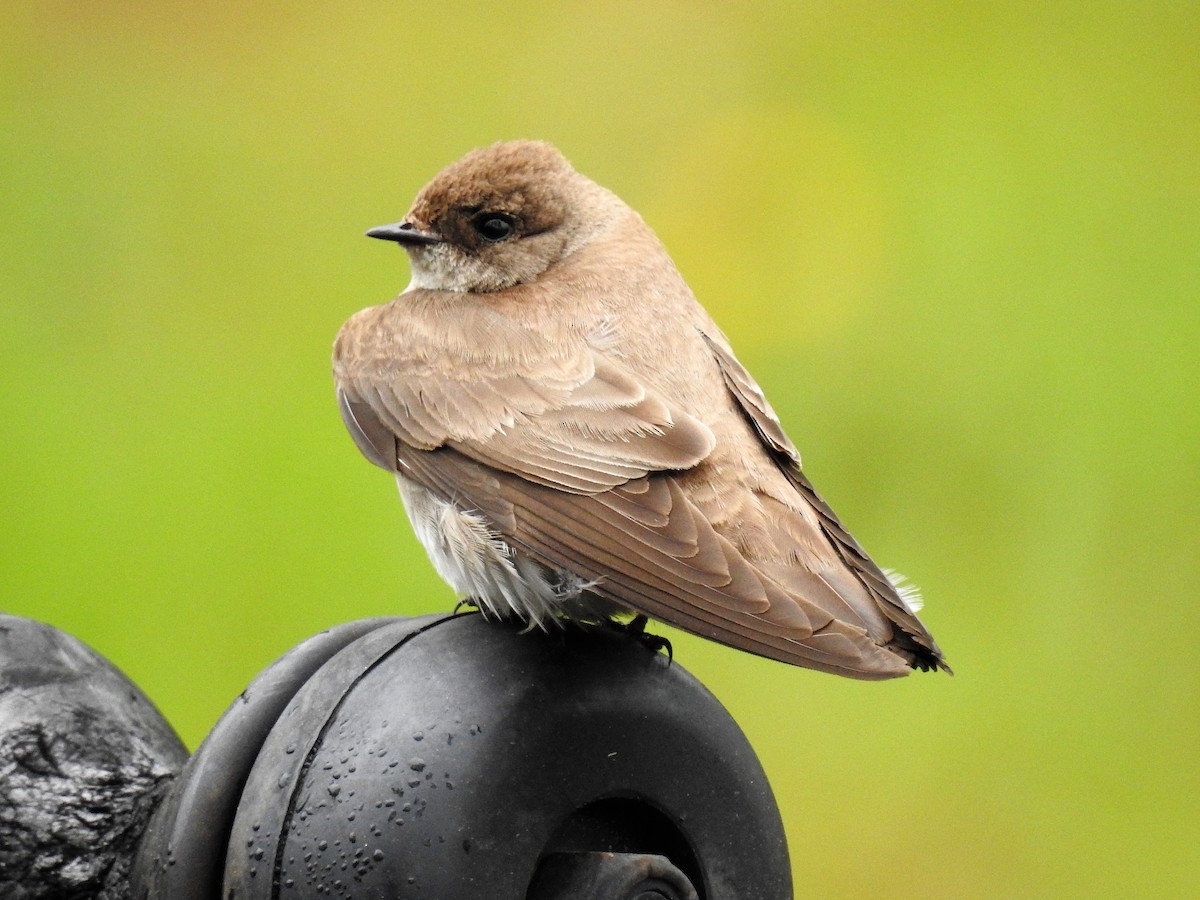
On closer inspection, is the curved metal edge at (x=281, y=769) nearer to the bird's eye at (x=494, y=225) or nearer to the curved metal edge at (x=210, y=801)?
the curved metal edge at (x=210, y=801)

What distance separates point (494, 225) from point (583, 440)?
0.92 meters

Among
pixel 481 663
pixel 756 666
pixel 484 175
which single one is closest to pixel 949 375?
pixel 756 666

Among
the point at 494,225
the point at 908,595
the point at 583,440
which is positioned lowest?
the point at 908,595

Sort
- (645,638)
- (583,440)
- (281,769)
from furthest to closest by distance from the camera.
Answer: (583,440) < (645,638) < (281,769)

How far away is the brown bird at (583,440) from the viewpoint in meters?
2.31

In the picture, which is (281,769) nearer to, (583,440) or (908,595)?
(583,440)

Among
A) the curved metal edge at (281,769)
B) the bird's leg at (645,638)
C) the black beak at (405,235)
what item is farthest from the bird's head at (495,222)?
the curved metal edge at (281,769)

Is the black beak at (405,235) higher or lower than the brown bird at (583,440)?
higher

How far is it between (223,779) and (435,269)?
1549mm

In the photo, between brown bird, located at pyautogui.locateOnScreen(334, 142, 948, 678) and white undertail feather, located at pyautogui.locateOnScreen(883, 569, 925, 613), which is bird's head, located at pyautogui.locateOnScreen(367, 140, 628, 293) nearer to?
brown bird, located at pyautogui.locateOnScreen(334, 142, 948, 678)

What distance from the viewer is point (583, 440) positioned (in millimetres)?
2584

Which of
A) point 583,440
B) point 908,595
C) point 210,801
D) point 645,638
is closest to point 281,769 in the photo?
point 210,801

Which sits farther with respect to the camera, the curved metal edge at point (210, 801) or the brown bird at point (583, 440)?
the brown bird at point (583, 440)

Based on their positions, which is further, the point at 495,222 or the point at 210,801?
the point at 495,222
